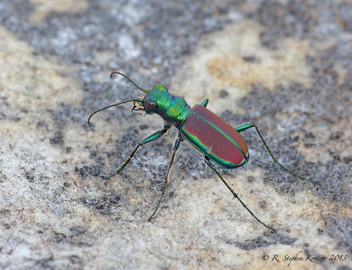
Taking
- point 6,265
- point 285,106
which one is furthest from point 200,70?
point 6,265

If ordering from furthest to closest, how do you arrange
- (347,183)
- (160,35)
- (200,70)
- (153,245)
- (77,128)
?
(160,35) → (200,70) → (77,128) → (347,183) → (153,245)

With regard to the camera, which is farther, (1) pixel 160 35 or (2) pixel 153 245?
(1) pixel 160 35

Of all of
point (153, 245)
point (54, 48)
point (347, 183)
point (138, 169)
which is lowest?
point (153, 245)

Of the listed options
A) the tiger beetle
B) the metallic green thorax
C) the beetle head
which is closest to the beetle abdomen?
the tiger beetle

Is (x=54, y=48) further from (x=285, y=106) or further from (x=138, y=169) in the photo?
(x=285, y=106)

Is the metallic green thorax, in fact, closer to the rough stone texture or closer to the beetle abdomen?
the beetle abdomen

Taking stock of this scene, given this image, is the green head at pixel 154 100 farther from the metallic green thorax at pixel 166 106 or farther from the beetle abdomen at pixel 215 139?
the beetle abdomen at pixel 215 139

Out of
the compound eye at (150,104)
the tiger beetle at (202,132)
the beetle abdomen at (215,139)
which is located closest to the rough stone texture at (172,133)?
the tiger beetle at (202,132)
